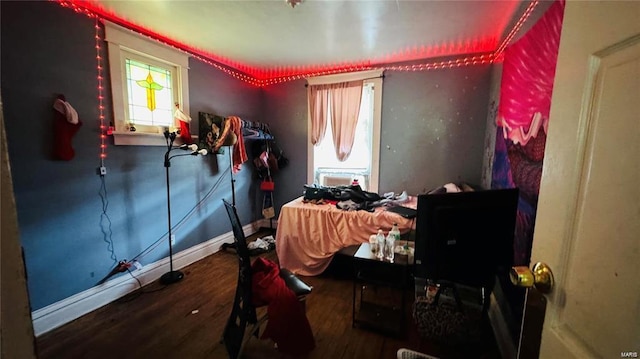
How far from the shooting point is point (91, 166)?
6.75 feet

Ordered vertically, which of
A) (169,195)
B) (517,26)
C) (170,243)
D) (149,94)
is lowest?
(170,243)

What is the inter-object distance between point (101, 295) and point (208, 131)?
6.16 feet

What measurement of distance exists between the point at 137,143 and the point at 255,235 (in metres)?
2.10

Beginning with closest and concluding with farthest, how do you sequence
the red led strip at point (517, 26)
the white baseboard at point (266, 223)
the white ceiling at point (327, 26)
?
the red led strip at point (517, 26) < the white ceiling at point (327, 26) < the white baseboard at point (266, 223)

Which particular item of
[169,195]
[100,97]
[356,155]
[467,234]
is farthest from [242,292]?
[356,155]

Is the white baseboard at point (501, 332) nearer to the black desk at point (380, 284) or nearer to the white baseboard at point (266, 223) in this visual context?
the black desk at point (380, 284)

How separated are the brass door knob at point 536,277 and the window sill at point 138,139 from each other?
9.35 feet

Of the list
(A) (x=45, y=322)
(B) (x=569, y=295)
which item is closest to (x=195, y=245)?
(A) (x=45, y=322)

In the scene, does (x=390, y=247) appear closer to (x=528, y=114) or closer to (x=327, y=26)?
(x=528, y=114)

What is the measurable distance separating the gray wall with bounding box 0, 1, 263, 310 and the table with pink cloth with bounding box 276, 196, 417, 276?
1.33 meters

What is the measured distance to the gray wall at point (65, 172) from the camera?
1.69 meters

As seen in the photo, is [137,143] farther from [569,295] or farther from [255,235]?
[569,295]

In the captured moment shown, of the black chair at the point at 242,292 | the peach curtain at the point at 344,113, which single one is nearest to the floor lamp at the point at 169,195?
the black chair at the point at 242,292

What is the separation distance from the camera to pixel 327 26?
7.74 ft
